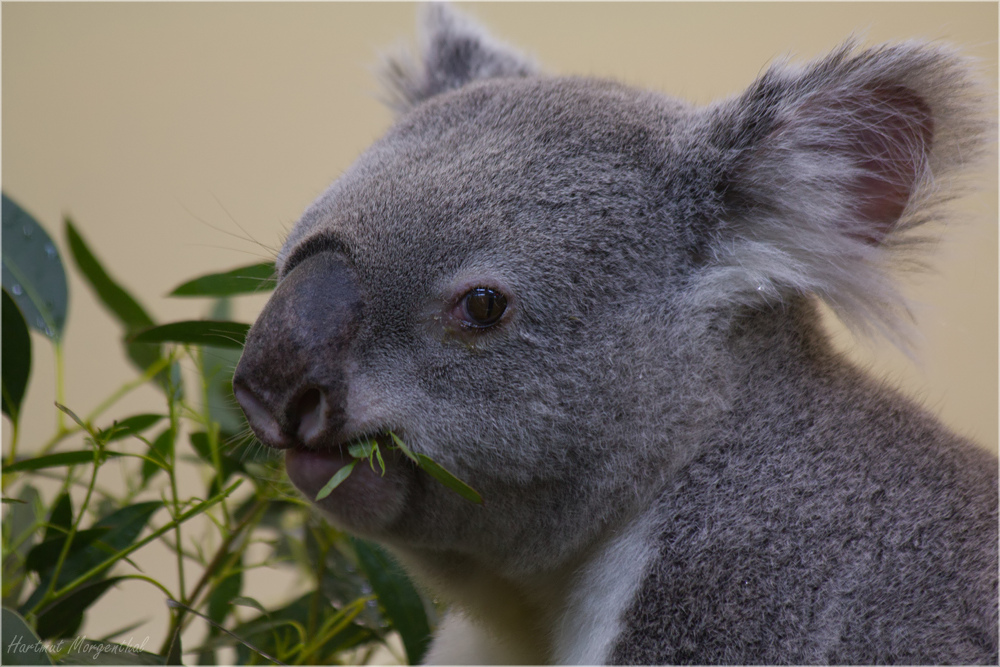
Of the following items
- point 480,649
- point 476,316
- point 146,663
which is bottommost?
point 480,649

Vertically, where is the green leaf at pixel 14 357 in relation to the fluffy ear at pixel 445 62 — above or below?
above

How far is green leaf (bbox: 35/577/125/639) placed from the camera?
4.10 ft

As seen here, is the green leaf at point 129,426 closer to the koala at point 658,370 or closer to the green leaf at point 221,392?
the green leaf at point 221,392

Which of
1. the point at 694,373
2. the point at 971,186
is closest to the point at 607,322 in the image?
the point at 694,373

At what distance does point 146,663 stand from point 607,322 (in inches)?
29.1

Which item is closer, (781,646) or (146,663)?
(781,646)

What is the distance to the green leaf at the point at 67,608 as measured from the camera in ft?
4.10

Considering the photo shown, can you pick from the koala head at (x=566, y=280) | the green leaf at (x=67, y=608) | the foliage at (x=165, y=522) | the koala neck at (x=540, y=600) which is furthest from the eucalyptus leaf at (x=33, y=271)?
the koala neck at (x=540, y=600)

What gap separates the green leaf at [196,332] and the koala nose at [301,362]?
33 centimetres

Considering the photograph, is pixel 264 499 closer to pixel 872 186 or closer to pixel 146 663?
pixel 146 663

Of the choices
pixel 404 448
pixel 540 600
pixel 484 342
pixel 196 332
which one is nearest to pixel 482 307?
pixel 484 342

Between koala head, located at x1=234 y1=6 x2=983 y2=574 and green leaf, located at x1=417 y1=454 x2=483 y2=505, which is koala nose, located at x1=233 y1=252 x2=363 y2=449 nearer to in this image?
koala head, located at x1=234 y1=6 x2=983 y2=574

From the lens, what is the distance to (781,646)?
3.21ft

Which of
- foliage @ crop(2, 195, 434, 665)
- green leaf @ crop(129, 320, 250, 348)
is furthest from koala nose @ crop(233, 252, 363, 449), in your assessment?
green leaf @ crop(129, 320, 250, 348)
